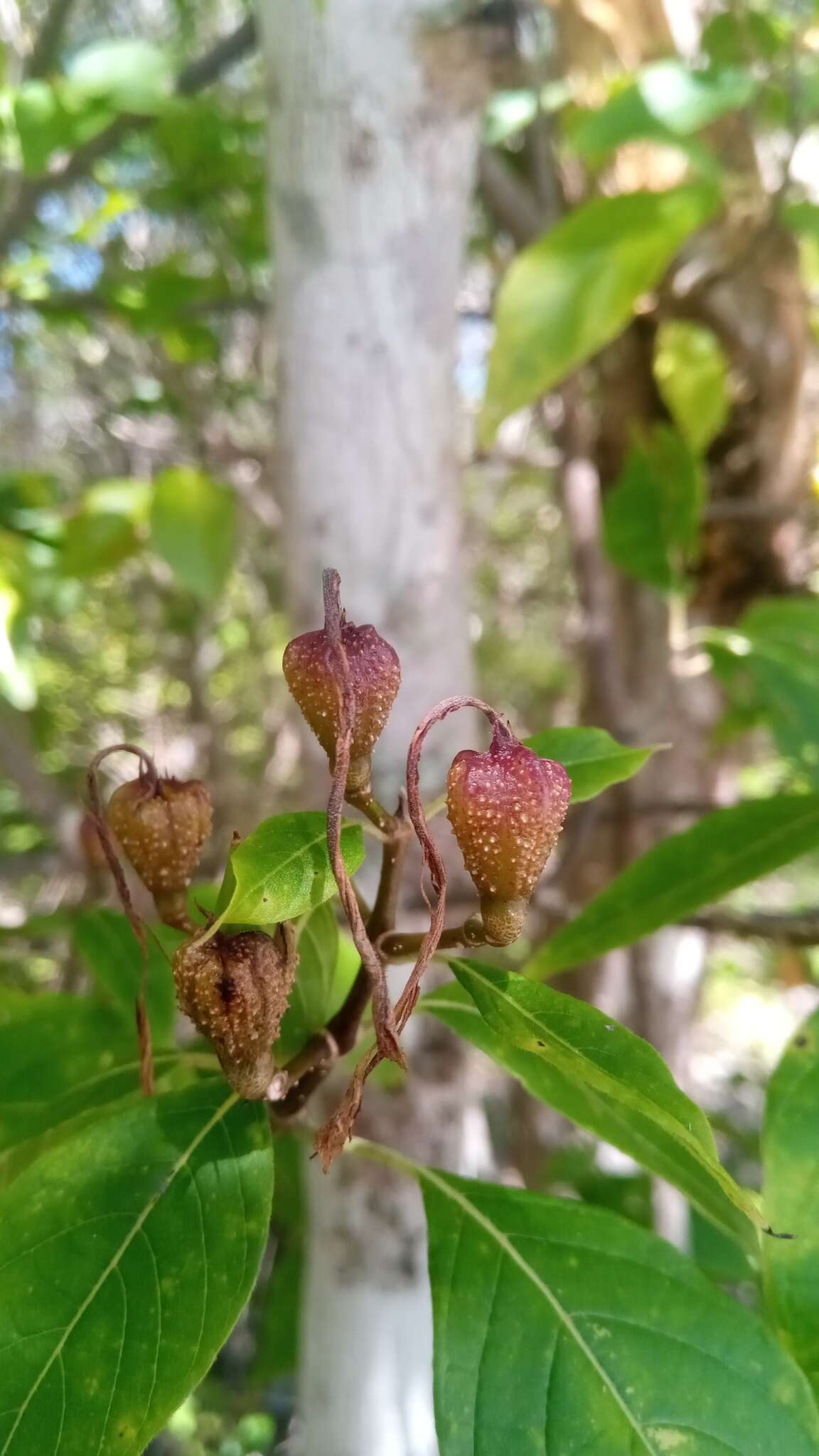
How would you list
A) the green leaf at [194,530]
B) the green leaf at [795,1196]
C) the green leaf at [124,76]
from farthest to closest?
the green leaf at [194,530] → the green leaf at [124,76] → the green leaf at [795,1196]

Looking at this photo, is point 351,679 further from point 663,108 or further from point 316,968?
point 663,108

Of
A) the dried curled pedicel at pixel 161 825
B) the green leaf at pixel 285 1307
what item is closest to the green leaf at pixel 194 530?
the green leaf at pixel 285 1307

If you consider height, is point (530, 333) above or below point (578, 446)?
below

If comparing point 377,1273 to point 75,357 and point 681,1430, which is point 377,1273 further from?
point 75,357

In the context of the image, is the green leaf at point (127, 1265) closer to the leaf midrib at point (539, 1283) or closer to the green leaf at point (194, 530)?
the leaf midrib at point (539, 1283)

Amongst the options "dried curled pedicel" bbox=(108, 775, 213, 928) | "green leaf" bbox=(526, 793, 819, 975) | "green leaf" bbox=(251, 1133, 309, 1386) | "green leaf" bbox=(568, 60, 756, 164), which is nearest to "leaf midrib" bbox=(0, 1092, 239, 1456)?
"dried curled pedicel" bbox=(108, 775, 213, 928)

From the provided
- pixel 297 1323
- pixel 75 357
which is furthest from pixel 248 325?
pixel 297 1323
